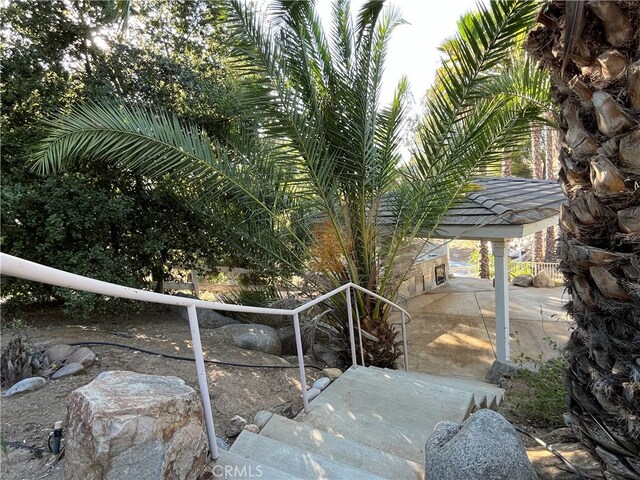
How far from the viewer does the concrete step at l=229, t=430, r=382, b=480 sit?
1.97 meters

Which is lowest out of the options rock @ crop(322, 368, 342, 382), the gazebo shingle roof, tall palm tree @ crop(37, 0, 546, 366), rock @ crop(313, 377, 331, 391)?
rock @ crop(322, 368, 342, 382)

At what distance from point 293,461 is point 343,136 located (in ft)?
11.3

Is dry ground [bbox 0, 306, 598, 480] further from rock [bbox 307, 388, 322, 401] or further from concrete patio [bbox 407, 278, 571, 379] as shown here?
concrete patio [bbox 407, 278, 571, 379]

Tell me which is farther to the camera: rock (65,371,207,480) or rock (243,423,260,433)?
rock (243,423,260,433)

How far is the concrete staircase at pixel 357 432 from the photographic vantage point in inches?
79.0

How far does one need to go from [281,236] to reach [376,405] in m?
2.98

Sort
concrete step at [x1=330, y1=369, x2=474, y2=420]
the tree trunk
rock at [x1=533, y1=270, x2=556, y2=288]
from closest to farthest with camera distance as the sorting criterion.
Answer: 1. concrete step at [x1=330, y1=369, x2=474, y2=420]
2. rock at [x1=533, y1=270, x2=556, y2=288]
3. the tree trunk

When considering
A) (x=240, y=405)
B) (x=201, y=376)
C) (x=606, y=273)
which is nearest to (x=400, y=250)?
(x=240, y=405)

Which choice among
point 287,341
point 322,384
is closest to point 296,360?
point 287,341

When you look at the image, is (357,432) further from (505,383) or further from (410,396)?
(505,383)

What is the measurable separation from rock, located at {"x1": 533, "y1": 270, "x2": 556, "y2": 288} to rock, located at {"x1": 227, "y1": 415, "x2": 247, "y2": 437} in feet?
43.7

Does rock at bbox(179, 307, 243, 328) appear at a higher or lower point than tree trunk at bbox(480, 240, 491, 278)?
higher

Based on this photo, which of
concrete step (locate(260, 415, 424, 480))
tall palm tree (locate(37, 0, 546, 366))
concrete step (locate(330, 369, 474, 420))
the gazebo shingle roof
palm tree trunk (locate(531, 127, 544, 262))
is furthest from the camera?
palm tree trunk (locate(531, 127, 544, 262))

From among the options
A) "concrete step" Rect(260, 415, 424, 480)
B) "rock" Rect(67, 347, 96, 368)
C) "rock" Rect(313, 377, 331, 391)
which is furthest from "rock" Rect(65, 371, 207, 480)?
"rock" Rect(67, 347, 96, 368)
